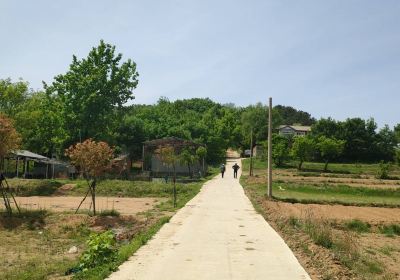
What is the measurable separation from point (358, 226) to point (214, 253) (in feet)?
43.5

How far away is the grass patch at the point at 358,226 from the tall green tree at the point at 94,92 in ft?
119

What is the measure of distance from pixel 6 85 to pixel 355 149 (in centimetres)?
6286

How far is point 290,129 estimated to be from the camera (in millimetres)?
116438

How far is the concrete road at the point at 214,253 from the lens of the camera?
9492mm

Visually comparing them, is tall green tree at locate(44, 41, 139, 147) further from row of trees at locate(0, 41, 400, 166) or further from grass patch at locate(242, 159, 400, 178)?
grass patch at locate(242, 159, 400, 178)

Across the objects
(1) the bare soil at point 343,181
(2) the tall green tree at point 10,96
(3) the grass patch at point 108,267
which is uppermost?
(2) the tall green tree at point 10,96

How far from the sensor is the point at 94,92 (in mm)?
52625

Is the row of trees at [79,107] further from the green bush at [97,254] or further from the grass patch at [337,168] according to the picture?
the green bush at [97,254]

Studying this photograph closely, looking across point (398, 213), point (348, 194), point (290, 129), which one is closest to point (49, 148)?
point (348, 194)

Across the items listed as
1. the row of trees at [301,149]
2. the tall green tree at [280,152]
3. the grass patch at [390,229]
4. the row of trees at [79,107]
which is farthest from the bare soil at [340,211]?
the tall green tree at [280,152]

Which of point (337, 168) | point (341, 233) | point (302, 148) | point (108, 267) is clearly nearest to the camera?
point (108, 267)

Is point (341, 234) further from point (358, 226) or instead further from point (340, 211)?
point (340, 211)

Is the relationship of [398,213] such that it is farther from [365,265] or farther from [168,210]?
[365,265]

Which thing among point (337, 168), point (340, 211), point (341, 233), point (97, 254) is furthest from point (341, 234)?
point (337, 168)
